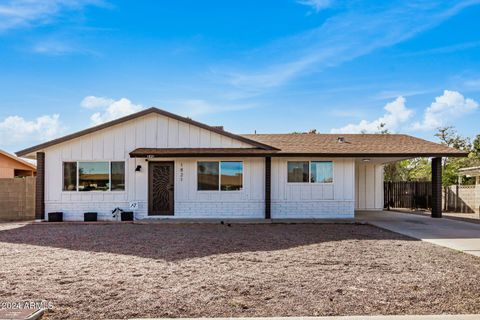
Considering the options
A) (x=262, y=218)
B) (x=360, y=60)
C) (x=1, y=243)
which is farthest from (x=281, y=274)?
(x=360, y=60)

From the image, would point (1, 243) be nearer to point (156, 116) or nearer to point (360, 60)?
point (156, 116)

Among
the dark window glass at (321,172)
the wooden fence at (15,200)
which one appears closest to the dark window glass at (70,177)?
the wooden fence at (15,200)

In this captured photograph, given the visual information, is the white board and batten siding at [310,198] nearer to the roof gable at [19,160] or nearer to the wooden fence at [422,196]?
A: the wooden fence at [422,196]

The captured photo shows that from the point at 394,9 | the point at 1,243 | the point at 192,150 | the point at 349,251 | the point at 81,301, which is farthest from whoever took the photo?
the point at 192,150

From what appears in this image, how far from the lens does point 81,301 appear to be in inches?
200

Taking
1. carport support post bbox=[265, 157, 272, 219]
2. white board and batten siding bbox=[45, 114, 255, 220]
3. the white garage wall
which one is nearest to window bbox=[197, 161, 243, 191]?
white board and batten siding bbox=[45, 114, 255, 220]

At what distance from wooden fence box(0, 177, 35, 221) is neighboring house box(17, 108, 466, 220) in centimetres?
272

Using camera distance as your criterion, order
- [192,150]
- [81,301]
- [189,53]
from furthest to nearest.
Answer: [189,53]
[192,150]
[81,301]

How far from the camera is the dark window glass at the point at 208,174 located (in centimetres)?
1537

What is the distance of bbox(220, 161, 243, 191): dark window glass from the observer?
15383 mm

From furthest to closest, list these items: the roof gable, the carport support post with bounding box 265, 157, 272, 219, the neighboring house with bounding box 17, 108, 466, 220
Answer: the roof gable
the neighboring house with bounding box 17, 108, 466, 220
the carport support post with bounding box 265, 157, 272, 219

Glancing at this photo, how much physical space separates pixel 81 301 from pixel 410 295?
4.32 meters

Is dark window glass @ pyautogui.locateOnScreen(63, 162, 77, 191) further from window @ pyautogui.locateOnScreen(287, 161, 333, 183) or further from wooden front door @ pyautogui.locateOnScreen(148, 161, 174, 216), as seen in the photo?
window @ pyautogui.locateOnScreen(287, 161, 333, 183)

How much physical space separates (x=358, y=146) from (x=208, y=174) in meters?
6.19
